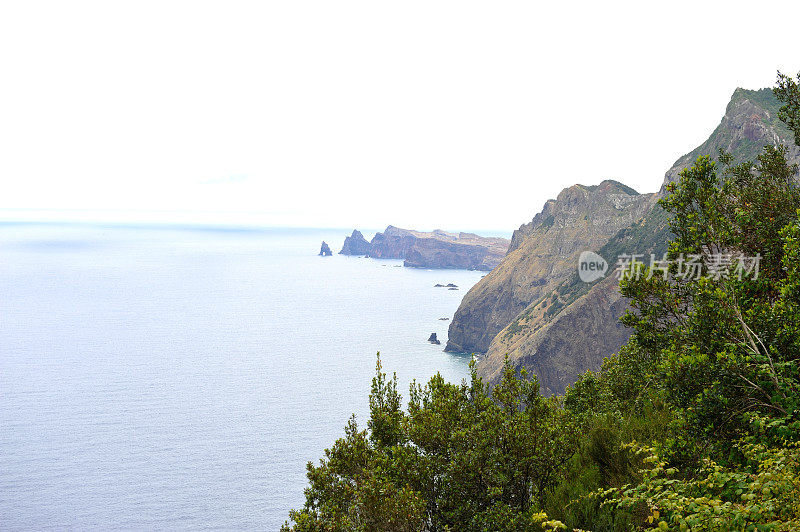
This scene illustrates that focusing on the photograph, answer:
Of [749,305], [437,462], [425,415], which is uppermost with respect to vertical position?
[749,305]

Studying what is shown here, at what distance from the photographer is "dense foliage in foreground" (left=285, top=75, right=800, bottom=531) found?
11.5 meters

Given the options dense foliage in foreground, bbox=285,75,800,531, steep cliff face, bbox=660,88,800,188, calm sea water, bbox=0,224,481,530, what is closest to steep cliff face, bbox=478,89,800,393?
steep cliff face, bbox=660,88,800,188

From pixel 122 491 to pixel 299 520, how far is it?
9586 centimetres

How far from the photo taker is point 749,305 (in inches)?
537

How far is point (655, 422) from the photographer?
59.6ft

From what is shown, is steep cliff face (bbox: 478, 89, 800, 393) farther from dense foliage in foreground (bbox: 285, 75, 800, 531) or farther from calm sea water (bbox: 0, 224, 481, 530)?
dense foliage in foreground (bbox: 285, 75, 800, 531)

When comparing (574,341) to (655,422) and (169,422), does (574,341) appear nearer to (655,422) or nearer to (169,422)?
(169,422)

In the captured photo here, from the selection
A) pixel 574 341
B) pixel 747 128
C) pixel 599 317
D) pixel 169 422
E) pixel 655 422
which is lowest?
pixel 169 422

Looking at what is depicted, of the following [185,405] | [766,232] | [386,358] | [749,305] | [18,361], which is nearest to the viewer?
[749,305]

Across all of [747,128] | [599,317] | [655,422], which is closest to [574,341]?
[599,317]

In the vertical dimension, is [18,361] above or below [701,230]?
below

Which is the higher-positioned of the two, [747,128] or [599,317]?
[747,128]

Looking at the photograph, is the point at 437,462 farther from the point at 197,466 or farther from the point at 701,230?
the point at 197,466

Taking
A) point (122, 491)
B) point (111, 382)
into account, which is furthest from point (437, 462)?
point (111, 382)
